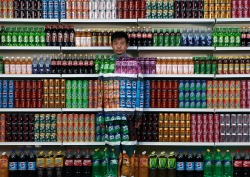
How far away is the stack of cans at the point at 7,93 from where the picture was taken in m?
5.66

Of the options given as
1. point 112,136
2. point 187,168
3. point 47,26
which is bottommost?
point 187,168

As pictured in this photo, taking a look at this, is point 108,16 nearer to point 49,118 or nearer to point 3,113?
point 49,118

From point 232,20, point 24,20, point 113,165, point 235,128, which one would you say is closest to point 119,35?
point 24,20

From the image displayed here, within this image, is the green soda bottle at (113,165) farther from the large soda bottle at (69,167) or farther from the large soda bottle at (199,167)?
the large soda bottle at (199,167)

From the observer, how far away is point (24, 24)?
609 cm

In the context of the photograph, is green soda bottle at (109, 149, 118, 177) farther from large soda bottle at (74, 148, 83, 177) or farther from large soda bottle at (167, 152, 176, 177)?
large soda bottle at (167, 152, 176, 177)

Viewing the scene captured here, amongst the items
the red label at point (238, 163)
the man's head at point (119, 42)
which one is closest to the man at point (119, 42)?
the man's head at point (119, 42)

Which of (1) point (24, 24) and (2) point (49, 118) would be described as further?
(1) point (24, 24)

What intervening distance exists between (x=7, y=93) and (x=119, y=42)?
165 cm

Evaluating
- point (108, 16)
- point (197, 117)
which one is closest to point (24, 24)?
point (108, 16)

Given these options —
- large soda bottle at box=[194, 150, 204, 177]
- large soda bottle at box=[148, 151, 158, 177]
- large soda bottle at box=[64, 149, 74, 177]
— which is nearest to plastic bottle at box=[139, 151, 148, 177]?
large soda bottle at box=[148, 151, 158, 177]

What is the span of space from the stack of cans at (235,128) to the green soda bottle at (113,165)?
1.45 m

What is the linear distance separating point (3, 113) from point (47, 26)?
133 centimetres

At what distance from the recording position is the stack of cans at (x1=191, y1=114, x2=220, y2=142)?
18.6 ft
